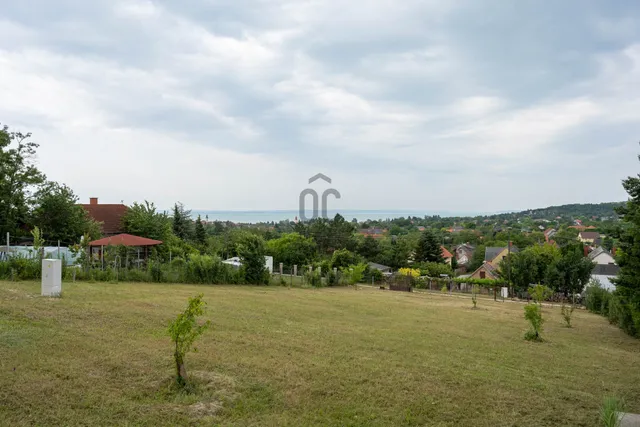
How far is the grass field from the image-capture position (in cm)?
500

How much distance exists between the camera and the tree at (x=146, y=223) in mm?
30422

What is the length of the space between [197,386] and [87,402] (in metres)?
1.23

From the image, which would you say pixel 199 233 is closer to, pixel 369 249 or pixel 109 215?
pixel 109 215

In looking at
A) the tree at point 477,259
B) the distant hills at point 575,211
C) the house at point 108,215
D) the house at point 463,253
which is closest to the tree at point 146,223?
the house at point 108,215

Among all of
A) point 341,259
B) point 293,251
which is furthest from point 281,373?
point 293,251

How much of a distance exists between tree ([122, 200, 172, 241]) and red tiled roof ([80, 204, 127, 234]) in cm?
172

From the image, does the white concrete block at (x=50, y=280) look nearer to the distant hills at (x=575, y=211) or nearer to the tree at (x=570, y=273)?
the tree at (x=570, y=273)

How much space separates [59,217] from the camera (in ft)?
87.2

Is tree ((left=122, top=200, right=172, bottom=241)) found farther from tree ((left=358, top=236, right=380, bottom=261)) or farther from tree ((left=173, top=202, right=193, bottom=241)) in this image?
tree ((left=358, top=236, right=380, bottom=261))

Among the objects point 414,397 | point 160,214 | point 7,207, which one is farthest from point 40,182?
point 414,397

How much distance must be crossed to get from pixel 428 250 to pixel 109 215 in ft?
120

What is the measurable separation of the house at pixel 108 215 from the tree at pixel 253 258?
14.7 meters

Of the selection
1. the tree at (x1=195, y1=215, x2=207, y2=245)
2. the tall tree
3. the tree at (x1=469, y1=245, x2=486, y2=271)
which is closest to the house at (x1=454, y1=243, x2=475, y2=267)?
the tree at (x1=469, y1=245, x2=486, y2=271)

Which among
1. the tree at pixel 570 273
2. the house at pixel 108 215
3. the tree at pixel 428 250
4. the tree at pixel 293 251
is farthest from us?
the tree at pixel 428 250
